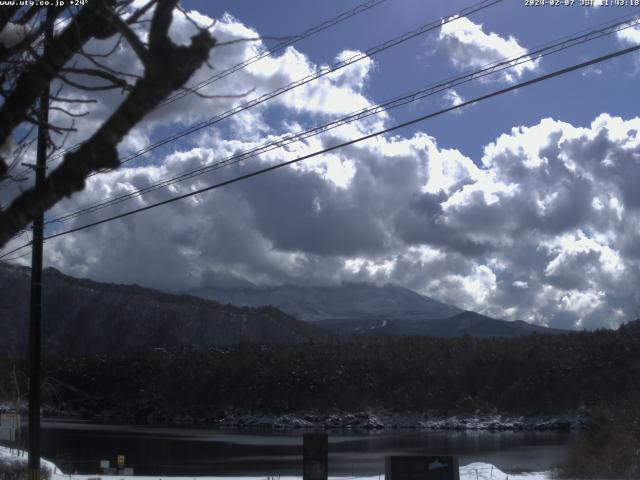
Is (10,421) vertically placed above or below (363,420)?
above

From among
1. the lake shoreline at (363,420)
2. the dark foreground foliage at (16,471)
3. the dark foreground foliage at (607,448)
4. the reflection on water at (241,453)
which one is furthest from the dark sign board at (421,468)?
the lake shoreline at (363,420)

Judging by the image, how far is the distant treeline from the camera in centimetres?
10119

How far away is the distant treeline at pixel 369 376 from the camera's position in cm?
10119

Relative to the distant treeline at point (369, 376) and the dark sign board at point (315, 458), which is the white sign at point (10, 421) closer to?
the dark sign board at point (315, 458)

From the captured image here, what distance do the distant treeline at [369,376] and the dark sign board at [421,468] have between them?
80.1 meters

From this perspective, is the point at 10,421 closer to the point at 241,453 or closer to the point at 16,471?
the point at 16,471

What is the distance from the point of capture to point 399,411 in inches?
4336

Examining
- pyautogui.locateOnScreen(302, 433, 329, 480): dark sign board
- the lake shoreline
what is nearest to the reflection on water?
pyautogui.locateOnScreen(302, 433, 329, 480): dark sign board

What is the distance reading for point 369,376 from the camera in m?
117

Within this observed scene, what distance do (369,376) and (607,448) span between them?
296 ft

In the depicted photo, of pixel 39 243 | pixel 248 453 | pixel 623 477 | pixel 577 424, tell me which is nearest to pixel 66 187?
pixel 39 243

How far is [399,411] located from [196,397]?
103ft

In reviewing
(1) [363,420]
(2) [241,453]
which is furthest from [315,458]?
(1) [363,420]

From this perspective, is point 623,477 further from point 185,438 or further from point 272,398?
point 272,398
